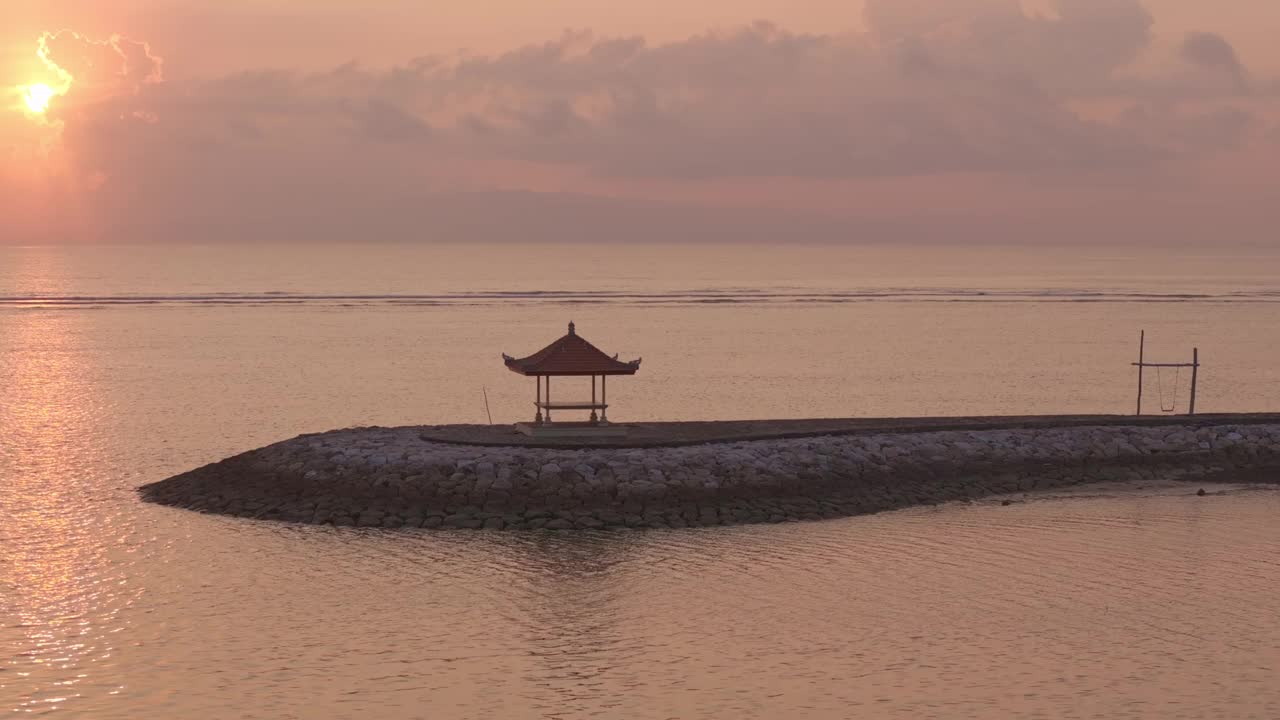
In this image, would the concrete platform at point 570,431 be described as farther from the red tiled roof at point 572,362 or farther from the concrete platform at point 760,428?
the red tiled roof at point 572,362

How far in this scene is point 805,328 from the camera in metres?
131

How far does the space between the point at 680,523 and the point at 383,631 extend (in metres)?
11.2

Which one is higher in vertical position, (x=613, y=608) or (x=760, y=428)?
(x=760, y=428)

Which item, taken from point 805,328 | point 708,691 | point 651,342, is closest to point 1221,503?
point 708,691

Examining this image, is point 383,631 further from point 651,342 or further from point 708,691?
point 651,342

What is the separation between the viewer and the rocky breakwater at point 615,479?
39156 mm

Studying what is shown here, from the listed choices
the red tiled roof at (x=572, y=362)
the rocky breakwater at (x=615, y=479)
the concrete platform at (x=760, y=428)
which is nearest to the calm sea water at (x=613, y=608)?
the rocky breakwater at (x=615, y=479)

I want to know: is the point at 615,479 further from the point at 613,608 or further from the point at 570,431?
the point at 613,608

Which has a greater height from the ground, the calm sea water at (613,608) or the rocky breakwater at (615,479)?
the rocky breakwater at (615,479)

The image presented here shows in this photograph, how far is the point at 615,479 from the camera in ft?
132

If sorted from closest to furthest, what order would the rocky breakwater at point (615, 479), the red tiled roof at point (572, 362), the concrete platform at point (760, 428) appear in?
the rocky breakwater at point (615, 479) < the concrete platform at point (760, 428) < the red tiled roof at point (572, 362)

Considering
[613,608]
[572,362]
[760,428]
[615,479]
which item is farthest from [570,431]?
[613,608]

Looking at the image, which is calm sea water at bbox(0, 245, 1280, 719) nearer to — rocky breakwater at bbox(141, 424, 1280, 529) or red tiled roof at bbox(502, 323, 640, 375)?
rocky breakwater at bbox(141, 424, 1280, 529)

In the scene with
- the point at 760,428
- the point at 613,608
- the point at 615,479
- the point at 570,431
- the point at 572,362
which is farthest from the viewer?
the point at 760,428
